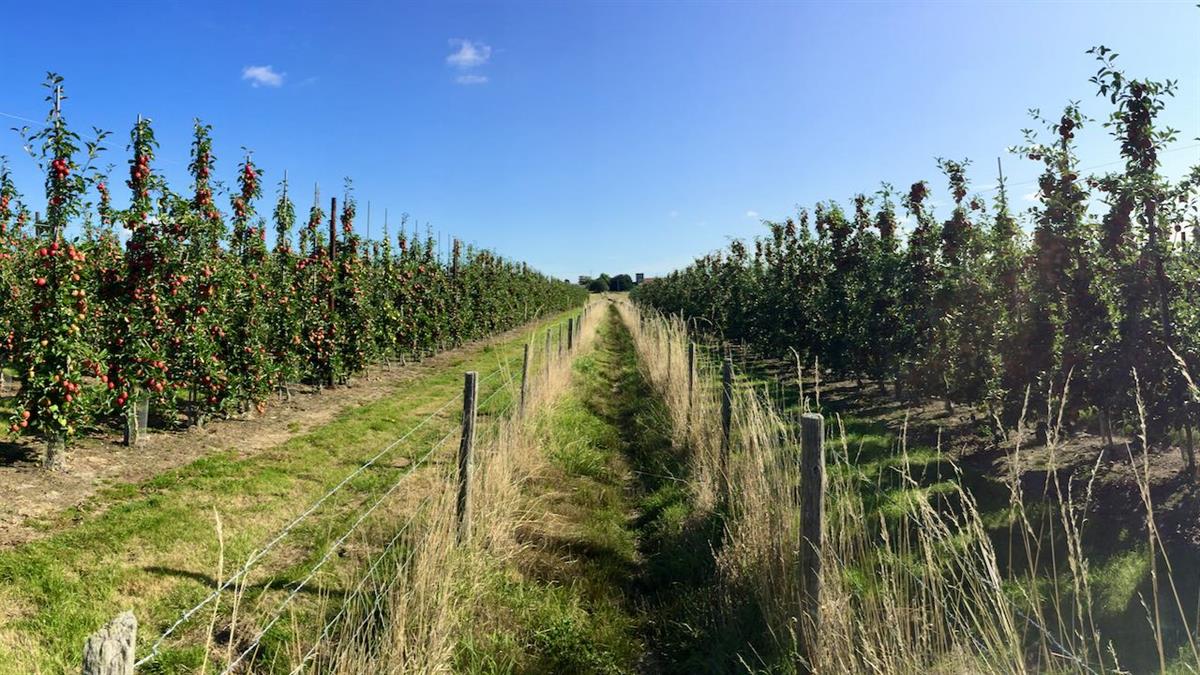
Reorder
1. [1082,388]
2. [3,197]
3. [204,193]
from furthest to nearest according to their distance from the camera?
[3,197] < [204,193] < [1082,388]

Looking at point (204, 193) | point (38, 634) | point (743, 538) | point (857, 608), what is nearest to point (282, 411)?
point (204, 193)

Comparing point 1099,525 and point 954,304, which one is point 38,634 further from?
point 954,304

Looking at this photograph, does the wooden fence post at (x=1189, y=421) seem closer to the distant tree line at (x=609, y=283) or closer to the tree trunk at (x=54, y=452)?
the tree trunk at (x=54, y=452)

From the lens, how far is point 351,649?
7.68 feet

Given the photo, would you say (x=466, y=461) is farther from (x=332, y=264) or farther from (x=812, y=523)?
(x=332, y=264)

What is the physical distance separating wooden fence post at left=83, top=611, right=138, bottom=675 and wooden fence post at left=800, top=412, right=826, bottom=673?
230 centimetres

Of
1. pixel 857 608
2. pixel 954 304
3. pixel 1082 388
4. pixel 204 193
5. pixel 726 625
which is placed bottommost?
pixel 726 625

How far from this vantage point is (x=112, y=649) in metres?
1.22

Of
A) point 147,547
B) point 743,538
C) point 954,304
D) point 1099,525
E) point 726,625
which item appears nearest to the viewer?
point 726,625

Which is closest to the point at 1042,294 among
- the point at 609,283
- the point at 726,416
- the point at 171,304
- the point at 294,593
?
the point at 726,416

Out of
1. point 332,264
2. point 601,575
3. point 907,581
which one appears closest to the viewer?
point 907,581

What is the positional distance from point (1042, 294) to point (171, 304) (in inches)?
339

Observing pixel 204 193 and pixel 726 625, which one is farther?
pixel 204 193

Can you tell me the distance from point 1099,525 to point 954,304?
3.11m
